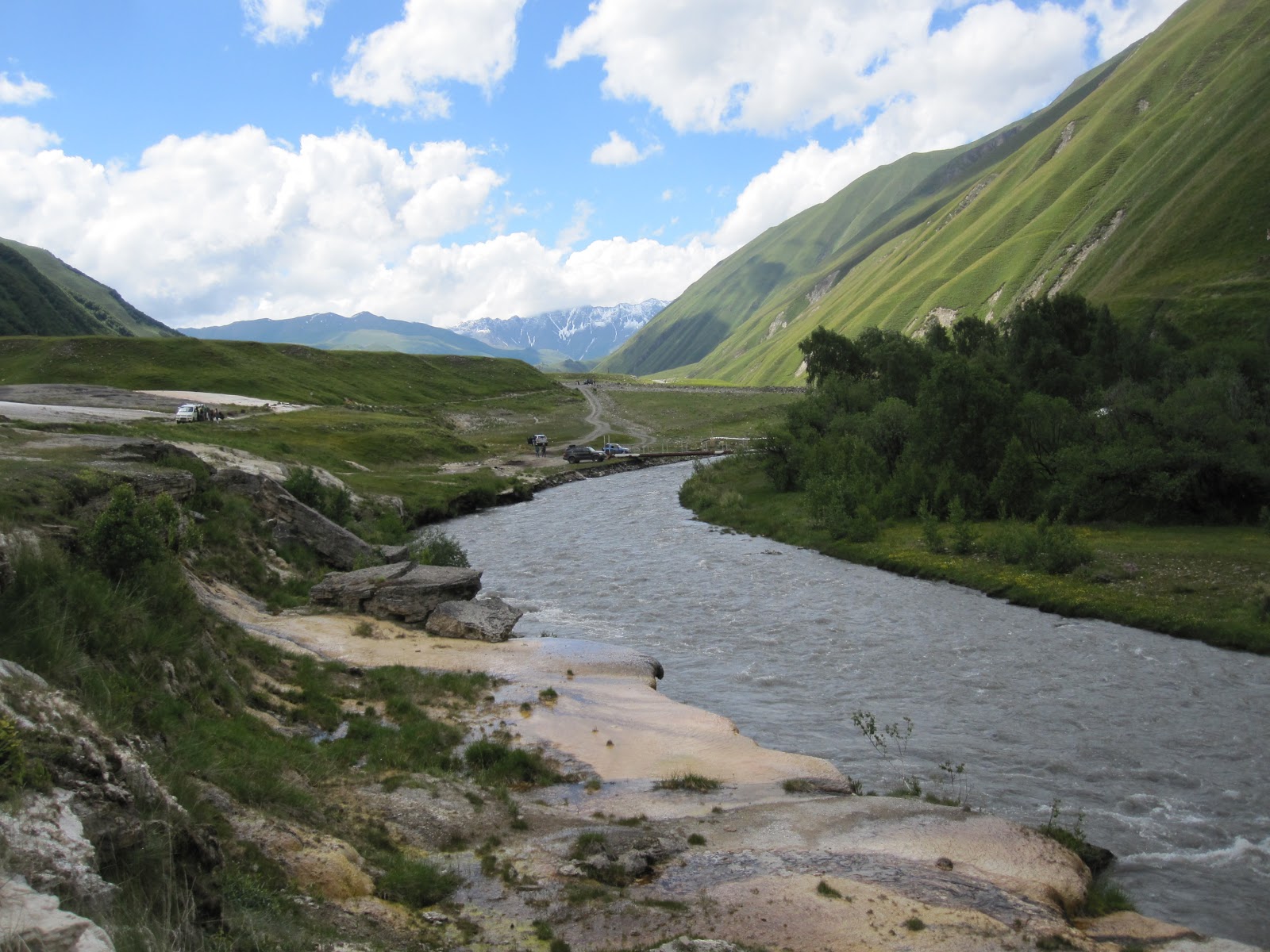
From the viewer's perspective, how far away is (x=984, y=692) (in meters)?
25.0

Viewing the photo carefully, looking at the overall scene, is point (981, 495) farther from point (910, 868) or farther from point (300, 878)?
point (300, 878)

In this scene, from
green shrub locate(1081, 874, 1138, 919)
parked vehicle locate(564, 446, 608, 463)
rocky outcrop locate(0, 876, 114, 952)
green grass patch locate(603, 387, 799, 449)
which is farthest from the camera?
green grass patch locate(603, 387, 799, 449)

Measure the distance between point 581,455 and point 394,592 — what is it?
70208 millimetres

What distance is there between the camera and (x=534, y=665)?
27.2 m

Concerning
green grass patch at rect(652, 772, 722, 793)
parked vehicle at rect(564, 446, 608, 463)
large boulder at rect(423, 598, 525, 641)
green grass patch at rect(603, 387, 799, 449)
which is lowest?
green grass patch at rect(652, 772, 722, 793)

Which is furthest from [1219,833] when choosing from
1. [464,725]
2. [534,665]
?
[534,665]

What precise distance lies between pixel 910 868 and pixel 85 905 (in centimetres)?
1178

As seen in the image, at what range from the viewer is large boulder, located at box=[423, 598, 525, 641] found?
30719 mm

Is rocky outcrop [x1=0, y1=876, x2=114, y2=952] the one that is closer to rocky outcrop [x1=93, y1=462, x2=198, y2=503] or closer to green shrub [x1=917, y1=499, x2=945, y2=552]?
rocky outcrop [x1=93, y1=462, x2=198, y2=503]

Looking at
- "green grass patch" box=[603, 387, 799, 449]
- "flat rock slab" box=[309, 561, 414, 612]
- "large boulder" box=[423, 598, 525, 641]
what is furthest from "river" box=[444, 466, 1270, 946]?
"green grass patch" box=[603, 387, 799, 449]

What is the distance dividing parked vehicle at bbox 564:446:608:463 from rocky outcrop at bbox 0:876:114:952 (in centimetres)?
9396

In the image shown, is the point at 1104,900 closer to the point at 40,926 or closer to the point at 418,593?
the point at 40,926

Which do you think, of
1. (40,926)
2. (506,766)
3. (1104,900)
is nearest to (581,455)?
(506,766)

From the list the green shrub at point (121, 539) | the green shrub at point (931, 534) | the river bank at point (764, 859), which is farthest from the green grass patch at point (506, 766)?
the green shrub at point (931, 534)
